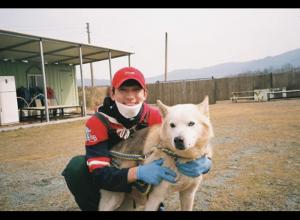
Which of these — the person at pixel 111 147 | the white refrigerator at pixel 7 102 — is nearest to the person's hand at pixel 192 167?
the person at pixel 111 147

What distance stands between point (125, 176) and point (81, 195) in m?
0.79

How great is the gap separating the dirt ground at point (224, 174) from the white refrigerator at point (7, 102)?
5165 millimetres

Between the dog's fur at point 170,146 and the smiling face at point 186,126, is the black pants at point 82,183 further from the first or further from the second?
the smiling face at point 186,126

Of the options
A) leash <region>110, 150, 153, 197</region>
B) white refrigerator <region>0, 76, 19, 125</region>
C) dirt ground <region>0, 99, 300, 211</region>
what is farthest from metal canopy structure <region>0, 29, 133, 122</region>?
leash <region>110, 150, 153, 197</region>

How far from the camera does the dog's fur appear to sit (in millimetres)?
2075

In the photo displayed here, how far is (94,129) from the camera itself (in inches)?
87.9

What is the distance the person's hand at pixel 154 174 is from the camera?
2002 millimetres

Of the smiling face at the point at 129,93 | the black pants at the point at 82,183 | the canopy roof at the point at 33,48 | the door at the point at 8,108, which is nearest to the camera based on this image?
the smiling face at the point at 129,93

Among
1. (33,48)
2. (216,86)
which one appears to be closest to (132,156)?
(33,48)

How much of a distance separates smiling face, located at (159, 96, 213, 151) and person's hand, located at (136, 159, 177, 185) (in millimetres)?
201

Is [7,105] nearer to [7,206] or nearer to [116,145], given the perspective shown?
[7,206]

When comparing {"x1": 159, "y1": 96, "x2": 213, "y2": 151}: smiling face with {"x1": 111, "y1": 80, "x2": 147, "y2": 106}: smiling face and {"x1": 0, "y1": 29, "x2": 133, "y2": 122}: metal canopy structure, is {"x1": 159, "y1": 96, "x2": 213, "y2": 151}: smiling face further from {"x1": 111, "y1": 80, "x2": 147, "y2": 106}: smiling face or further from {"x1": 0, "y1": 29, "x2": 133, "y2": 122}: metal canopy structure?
{"x1": 0, "y1": 29, "x2": 133, "y2": 122}: metal canopy structure
